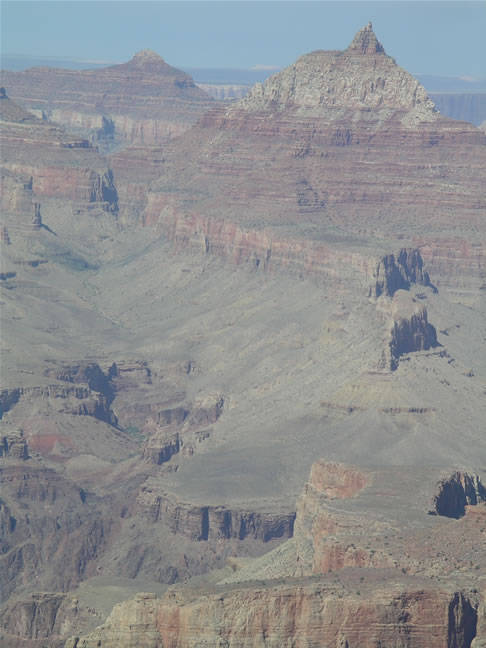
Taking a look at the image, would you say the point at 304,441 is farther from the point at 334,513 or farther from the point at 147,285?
the point at 147,285

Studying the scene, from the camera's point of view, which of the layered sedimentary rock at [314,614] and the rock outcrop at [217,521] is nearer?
the layered sedimentary rock at [314,614]

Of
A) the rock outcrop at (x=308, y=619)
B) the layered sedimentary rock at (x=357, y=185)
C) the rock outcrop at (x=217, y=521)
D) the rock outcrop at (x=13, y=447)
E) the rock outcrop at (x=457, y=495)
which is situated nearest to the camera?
the rock outcrop at (x=308, y=619)

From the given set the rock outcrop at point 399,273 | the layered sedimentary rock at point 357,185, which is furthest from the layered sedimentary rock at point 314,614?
the layered sedimentary rock at point 357,185

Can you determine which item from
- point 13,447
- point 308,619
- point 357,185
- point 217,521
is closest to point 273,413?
point 13,447

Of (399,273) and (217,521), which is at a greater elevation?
(399,273)

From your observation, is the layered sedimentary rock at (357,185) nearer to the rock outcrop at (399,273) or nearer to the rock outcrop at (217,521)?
the rock outcrop at (399,273)

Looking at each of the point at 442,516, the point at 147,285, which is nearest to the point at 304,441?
the point at 442,516

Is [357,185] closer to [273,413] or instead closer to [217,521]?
[273,413]

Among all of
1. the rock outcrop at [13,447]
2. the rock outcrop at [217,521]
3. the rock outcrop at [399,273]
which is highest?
the rock outcrop at [399,273]
